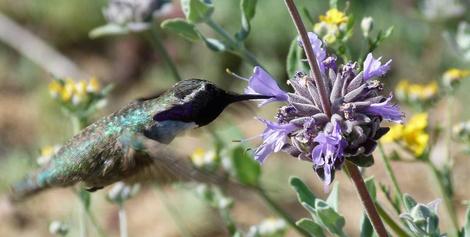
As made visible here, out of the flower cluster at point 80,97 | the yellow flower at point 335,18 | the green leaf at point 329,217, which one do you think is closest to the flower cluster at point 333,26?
the yellow flower at point 335,18

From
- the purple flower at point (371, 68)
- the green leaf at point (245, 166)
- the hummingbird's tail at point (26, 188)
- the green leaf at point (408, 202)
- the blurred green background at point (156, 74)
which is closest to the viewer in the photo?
the purple flower at point (371, 68)

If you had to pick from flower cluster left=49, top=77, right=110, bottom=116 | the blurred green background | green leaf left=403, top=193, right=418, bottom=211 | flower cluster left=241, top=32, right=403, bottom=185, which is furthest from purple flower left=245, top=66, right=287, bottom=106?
the blurred green background

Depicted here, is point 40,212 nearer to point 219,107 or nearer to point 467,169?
point 467,169

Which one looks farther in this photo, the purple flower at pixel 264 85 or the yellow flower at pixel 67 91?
the yellow flower at pixel 67 91

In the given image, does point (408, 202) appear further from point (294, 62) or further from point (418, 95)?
point (418, 95)

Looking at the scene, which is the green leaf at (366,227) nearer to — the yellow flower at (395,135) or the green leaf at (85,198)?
the yellow flower at (395,135)

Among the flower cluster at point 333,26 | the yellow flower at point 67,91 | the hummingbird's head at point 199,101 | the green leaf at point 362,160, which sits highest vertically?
the yellow flower at point 67,91

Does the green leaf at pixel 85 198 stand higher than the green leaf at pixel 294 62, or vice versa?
the green leaf at pixel 294 62

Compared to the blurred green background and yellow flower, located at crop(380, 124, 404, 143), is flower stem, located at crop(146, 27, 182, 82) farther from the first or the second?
the blurred green background
